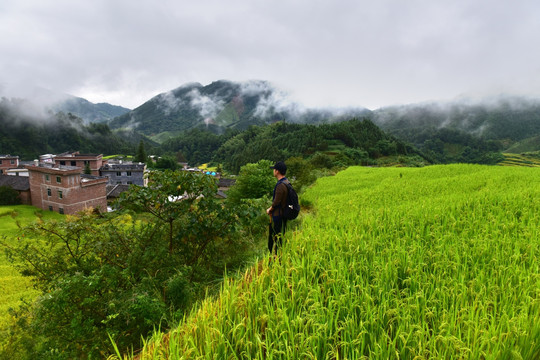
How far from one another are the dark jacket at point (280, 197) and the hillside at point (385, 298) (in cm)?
57

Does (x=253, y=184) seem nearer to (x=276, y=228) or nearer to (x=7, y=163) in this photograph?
(x=276, y=228)

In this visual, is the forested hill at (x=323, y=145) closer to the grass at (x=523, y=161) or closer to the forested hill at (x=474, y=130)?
the grass at (x=523, y=161)

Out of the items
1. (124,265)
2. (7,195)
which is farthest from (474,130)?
(124,265)

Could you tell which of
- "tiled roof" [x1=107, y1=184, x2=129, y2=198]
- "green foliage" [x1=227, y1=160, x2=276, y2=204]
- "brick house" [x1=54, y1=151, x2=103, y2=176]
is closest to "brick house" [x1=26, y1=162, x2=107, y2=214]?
"tiled roof" [x1=107, y1=184, x2=129, y2=198]

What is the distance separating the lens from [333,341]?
2.24 m

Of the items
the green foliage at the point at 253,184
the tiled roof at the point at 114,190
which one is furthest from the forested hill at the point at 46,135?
the green foliage at the point at 253,184

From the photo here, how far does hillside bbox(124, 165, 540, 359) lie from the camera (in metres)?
1.99

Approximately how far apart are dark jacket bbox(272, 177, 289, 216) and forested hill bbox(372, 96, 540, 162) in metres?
101

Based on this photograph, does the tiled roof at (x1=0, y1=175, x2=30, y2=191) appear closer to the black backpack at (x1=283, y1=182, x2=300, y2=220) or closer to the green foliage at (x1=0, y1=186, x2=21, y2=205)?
the green foliage at (x1=0, y1=186, x2=21, y2=205)

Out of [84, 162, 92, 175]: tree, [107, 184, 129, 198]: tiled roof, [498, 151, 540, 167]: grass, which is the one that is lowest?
[107, 184, 129, 198]: tiled roof

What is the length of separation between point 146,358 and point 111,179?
60042 mm

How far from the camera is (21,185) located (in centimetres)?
3844

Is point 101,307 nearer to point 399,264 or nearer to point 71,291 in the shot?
point 71,291

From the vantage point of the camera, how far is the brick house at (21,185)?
38.0 metres
